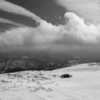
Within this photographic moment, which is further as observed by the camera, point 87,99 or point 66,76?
point 66,76

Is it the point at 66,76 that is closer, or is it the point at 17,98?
the point at 17,98

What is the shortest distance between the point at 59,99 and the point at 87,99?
9.53 ft

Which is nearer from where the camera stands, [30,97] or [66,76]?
[30,97]

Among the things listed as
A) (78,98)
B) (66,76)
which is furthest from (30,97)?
(66,76)

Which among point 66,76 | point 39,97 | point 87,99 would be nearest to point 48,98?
point 39,97

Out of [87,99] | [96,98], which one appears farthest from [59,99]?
[96,98]

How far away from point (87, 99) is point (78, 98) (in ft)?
2.99

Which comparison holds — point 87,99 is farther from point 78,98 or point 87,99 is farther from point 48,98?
point 48,98

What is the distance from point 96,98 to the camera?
1291cm

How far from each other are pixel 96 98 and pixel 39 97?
19.9 ft

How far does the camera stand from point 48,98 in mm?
12875

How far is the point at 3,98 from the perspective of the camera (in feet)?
42.2

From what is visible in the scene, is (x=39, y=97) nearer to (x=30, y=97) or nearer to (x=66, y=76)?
(x=30, y=97)

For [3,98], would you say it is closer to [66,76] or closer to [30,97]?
[30,97]
